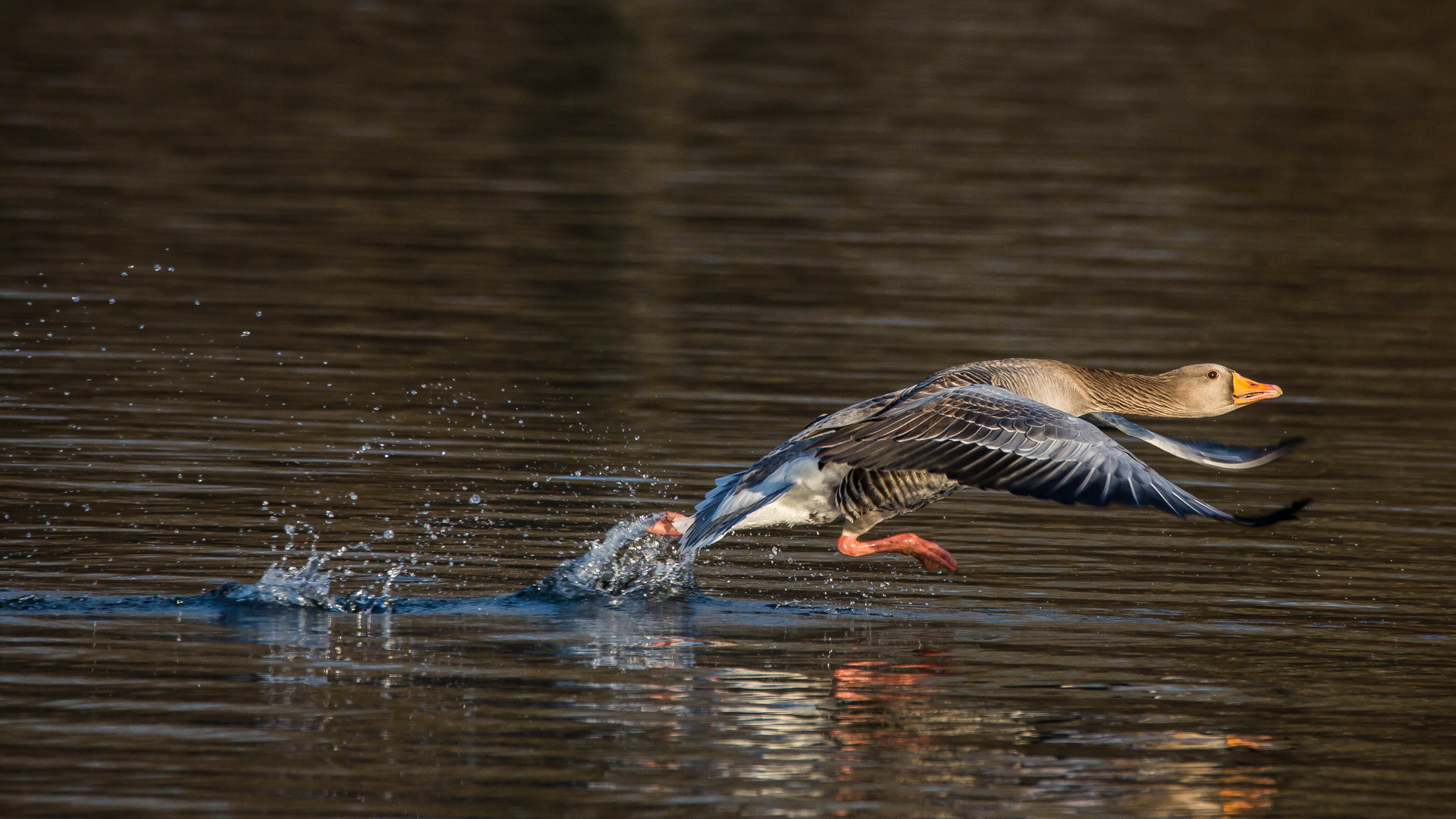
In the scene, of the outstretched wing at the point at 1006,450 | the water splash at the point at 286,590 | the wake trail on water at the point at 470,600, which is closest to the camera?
the outstretched wing at the point at 1006,450

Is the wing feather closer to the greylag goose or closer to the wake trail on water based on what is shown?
the greylag goose

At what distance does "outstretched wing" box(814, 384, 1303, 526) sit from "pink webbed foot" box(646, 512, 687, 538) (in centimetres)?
99

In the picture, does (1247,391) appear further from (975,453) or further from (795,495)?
(795,495)

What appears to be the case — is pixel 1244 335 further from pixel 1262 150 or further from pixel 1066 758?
pixel 1262 150

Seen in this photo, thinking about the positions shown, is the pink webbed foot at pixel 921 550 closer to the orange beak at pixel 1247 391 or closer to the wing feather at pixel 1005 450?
the wing feather at pixel 1005 450

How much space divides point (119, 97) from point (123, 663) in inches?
961

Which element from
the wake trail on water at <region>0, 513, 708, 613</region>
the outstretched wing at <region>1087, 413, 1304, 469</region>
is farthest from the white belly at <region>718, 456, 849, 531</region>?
the outstretched wing at <region>1087, 413, 1304, 469</region>

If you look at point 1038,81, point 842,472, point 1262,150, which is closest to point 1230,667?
point 842,472

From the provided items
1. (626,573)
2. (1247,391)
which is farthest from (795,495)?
(1247,391)

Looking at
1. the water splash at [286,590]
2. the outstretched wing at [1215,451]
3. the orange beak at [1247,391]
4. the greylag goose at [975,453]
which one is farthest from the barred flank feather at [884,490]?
the water splash at [286,590]

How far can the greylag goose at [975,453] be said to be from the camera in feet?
30.8

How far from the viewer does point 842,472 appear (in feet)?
35.3

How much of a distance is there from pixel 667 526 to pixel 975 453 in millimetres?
1980

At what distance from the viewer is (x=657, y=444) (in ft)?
45.7
